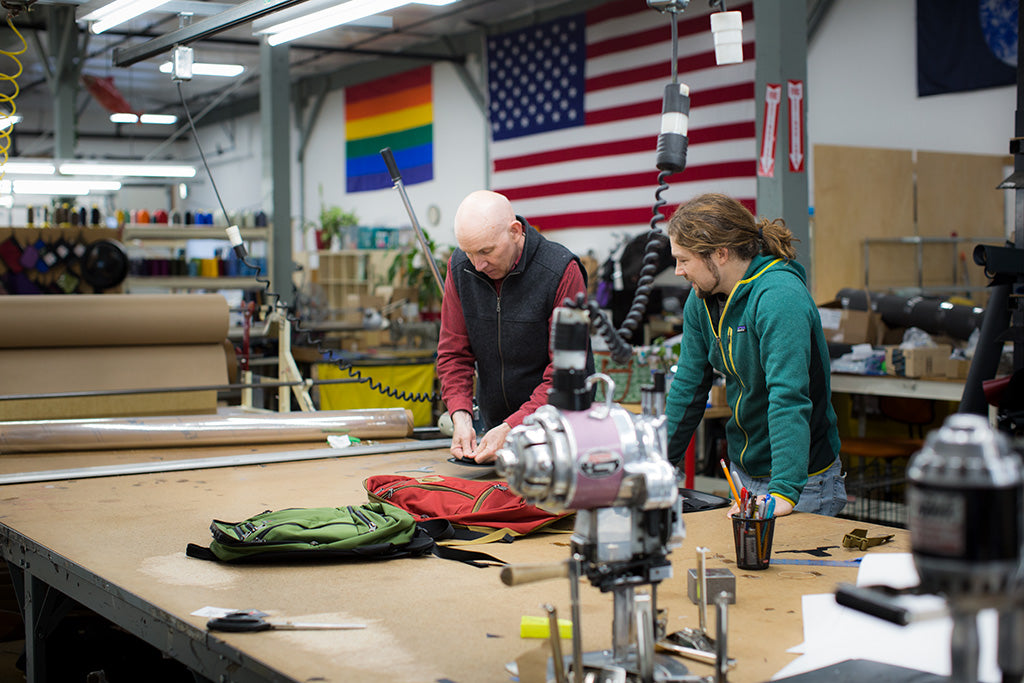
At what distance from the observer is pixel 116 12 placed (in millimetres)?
3164

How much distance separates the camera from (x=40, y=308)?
12.8 ft

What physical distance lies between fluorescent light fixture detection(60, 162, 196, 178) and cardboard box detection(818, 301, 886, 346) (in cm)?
746

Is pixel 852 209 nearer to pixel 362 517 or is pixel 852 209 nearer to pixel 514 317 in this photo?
pixel 514 317

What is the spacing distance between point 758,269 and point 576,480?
115 cm

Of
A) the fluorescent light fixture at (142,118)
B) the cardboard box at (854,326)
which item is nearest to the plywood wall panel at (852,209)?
the cardboard box at (854,326)

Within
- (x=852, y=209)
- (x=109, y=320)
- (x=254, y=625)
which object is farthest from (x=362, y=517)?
(x=852, y=209)

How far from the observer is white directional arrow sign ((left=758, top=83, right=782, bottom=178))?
189 inches

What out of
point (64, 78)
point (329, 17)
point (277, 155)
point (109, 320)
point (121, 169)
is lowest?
point (109, 320)

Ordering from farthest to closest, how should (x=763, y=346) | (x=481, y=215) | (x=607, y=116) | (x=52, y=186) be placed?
(x=52, y=186) → (x=607, y=116) → (x=481, y=215) → (x=763, y=346)

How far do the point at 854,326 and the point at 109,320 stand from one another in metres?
3.95

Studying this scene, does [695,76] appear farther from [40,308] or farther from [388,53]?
[40,308]

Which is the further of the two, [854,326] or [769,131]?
[854,326]

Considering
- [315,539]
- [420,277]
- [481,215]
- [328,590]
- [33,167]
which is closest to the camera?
[328,590]

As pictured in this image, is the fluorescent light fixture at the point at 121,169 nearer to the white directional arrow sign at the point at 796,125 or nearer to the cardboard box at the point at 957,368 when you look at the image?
the white directional arrow sign at the point at 796,125
